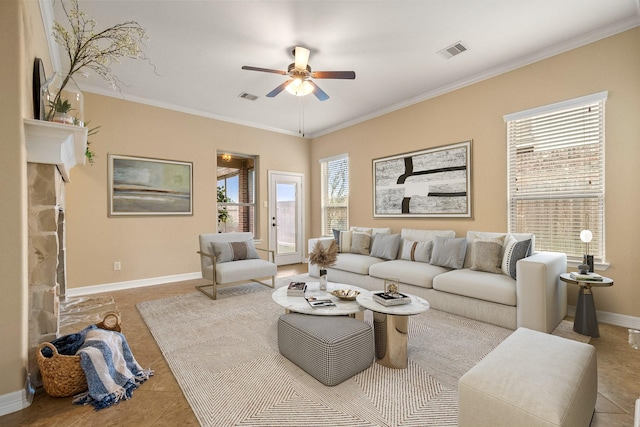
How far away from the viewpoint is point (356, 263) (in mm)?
4426

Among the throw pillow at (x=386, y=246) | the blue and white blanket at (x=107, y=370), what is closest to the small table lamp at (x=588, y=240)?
the throw pillow at (x=386, y=246)

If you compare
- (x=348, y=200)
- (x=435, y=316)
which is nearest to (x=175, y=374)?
(x=435, y=316)

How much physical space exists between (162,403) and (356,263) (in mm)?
3030

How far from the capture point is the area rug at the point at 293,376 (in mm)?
1709

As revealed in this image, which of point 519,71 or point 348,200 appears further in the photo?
point 348,200

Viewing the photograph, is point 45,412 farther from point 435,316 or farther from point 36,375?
point 435,316

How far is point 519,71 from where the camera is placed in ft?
11.9

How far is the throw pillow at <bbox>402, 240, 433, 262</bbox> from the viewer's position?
4074 millimetres

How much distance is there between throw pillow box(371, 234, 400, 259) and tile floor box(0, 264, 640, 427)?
7.87 feet

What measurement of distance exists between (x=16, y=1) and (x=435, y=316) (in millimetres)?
4233

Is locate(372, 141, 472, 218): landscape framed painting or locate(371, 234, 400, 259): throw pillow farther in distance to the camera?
locate(371, 234, 400, 259): throw pillow

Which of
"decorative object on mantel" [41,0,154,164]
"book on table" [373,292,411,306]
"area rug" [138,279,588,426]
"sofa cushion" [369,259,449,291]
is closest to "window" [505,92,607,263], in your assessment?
"sofa cushion" [369,259,449,291]

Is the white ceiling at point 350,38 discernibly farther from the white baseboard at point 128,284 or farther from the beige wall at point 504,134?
the white baseboard at point 128,284

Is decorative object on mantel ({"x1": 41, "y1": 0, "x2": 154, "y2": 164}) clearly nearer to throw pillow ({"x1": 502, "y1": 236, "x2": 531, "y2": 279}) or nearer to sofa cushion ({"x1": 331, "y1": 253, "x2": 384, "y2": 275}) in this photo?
sofa cushion ({"x1": 331, "y1": 253, "x2": 384, "y2": 275})
